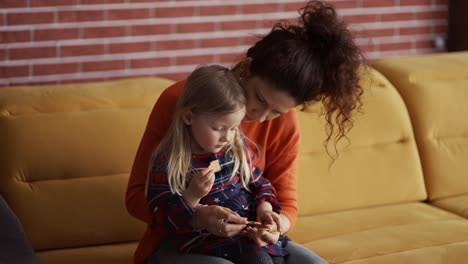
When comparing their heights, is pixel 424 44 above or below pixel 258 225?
above

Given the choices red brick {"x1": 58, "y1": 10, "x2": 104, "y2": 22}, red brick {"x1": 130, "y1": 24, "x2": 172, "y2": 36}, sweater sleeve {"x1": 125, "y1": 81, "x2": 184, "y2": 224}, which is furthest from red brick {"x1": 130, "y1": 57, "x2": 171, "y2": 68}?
sweater sleeve {"x1": 125, "y1": 81, "x2": 184, "y2": 224}

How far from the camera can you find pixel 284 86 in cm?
255

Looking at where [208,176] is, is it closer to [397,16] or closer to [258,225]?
[258,225]

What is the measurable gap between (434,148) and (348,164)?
38 cm

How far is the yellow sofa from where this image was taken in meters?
3.02

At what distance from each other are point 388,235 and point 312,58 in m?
0.81

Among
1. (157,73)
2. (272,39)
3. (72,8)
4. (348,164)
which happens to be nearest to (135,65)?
(157,73)

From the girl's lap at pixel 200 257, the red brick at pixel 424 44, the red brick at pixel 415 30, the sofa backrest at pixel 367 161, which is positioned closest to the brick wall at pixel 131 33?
the red brick at pixel 415 30

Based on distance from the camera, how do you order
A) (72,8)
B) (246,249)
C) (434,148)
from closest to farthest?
(246,249) < (434,148) < (72,8)

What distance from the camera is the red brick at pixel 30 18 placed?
12.1ft

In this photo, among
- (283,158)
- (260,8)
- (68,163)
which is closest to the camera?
(283,158)

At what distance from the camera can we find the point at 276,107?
2.58 m

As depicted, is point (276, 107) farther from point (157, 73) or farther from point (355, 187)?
point (157, 73)

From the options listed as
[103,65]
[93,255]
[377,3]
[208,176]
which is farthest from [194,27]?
[208,176]
